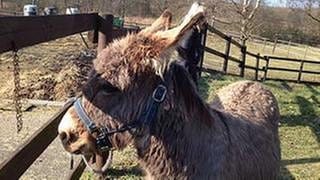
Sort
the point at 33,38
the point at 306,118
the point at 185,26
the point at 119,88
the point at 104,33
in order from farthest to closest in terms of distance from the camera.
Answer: the point at 306,118 < the point at 104,33 < the point at 33,38 < the point at 119,88 < the point at 185,26

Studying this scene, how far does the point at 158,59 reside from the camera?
8.27 ft

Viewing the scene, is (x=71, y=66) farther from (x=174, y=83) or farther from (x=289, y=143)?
(x=174, y=83)

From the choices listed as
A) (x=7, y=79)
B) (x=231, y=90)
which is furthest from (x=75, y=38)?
(x=231, y=90)

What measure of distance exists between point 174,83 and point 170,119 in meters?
0.20

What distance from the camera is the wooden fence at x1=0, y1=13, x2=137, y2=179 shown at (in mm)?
2611

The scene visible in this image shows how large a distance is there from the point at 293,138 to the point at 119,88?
18.8 feet

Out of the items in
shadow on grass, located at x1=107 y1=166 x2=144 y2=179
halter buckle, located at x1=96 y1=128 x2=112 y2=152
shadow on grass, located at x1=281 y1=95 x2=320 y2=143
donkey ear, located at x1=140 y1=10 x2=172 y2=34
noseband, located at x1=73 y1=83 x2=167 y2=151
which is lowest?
shadow on grass, located at x1=281 y1=95 x2=320 y2=143

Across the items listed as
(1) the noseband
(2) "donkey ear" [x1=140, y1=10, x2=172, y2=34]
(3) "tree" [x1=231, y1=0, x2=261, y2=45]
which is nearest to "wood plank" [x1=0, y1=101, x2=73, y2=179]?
(1) the noseband

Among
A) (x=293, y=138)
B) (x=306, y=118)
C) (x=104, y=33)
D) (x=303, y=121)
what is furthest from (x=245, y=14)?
(x=104, y=33)

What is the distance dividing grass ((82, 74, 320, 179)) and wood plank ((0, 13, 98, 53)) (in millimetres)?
1886

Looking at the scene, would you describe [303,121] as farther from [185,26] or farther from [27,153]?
[185,26]

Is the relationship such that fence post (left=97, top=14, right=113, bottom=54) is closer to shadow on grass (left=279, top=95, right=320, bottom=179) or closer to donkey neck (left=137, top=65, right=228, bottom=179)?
donkey neck (left=137, top=65, right=228, bottom=179)

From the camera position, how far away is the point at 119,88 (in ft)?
8.33

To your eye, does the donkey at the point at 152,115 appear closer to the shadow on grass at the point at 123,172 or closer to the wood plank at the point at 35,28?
the wood plank at the point at 35,28
